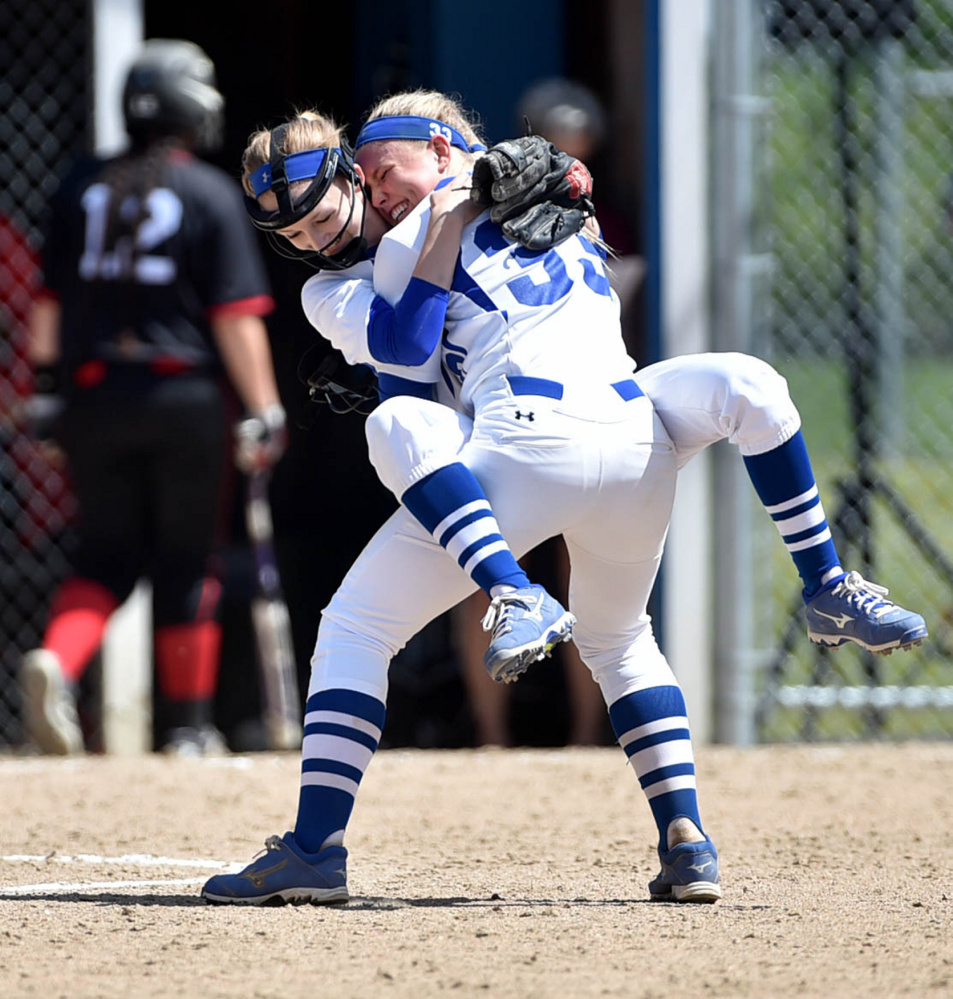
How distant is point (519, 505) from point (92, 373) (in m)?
3.14

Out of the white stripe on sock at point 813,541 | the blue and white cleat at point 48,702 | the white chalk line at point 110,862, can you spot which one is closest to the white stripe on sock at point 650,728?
the white stripe on sock at point 813,541

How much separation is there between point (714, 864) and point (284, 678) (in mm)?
3483

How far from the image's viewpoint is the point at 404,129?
11.4 ft

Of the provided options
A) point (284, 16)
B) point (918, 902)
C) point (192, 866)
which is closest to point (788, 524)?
point (918, 902)

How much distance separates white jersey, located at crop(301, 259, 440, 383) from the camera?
131 inches

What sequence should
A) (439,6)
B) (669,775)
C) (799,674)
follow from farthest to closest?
(799,674) → (439,6) → (669,775)

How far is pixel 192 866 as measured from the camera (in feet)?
13.3

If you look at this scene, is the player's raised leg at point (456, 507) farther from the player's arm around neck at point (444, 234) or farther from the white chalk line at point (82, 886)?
the white chalk line at point (82, 886)

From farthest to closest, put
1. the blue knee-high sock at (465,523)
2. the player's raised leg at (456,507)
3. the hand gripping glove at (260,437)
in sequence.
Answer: the hand gripping glove at (260,437) → the blue knee-high sock at (465,523) → the player's raised leg at (456,507)

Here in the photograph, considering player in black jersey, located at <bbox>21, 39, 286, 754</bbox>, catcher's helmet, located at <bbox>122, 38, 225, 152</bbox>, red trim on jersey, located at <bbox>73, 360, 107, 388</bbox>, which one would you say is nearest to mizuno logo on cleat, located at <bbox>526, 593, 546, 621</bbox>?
player in black jersey, located at <bbox>21, 39, 286, 754</bbox>

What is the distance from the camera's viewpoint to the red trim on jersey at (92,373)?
237 inches

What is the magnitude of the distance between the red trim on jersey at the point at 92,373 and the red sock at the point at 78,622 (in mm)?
677

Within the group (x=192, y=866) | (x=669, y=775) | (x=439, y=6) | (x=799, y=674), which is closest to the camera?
(x=669, y=775)

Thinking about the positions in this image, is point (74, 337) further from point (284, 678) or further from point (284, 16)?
point (284, 16)
